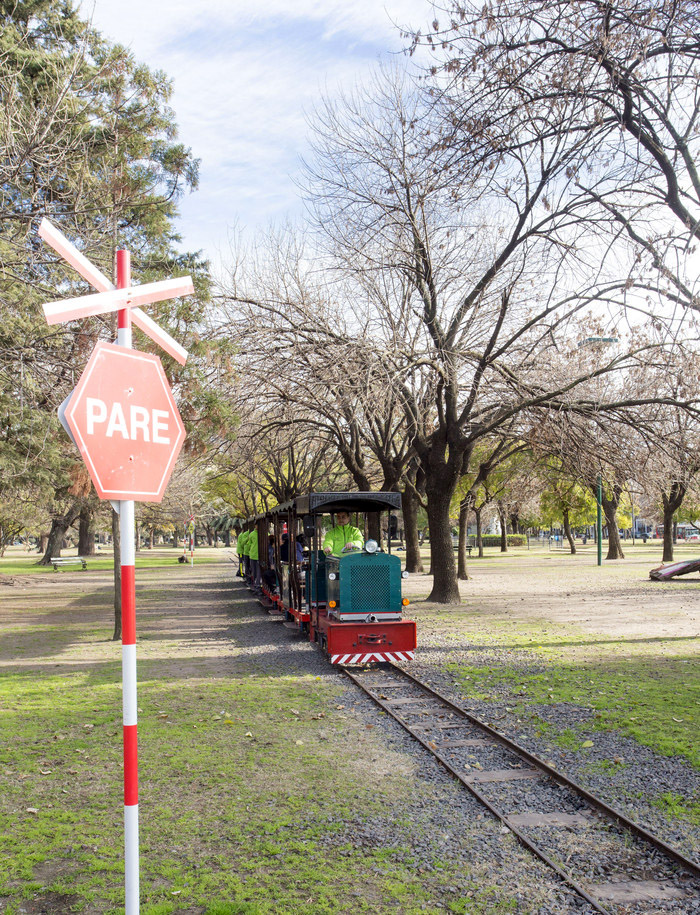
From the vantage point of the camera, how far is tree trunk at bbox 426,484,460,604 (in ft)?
70.5

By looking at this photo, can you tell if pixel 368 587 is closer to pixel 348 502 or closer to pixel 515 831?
pixel 348 502

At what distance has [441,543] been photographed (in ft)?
70.4

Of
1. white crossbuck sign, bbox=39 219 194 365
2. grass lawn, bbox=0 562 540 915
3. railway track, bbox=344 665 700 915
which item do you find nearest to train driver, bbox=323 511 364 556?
grass lawn, bbox=0 562 540 915

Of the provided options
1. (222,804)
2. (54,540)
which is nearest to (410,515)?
(222,804)

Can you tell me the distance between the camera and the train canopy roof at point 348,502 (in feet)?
43.8

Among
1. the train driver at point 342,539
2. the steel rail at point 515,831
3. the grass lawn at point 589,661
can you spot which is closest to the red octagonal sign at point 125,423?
the steel rail at point 515,831

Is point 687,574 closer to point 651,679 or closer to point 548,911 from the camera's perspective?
point 651,679

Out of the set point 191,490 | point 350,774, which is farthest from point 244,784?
point 191,490

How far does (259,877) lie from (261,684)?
20.8 ft

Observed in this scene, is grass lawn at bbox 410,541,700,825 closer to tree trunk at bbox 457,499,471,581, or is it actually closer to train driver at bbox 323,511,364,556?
train driver at bbox 323,511,364,556

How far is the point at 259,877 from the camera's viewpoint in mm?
5035

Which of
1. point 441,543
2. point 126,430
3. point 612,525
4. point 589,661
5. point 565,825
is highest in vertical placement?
point 126,430

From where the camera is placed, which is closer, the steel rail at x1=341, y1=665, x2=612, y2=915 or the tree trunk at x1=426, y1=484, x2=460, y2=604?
the steel rail at x1=341, y1=665, x2=612, y2=915

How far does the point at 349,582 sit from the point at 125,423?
9374mm
